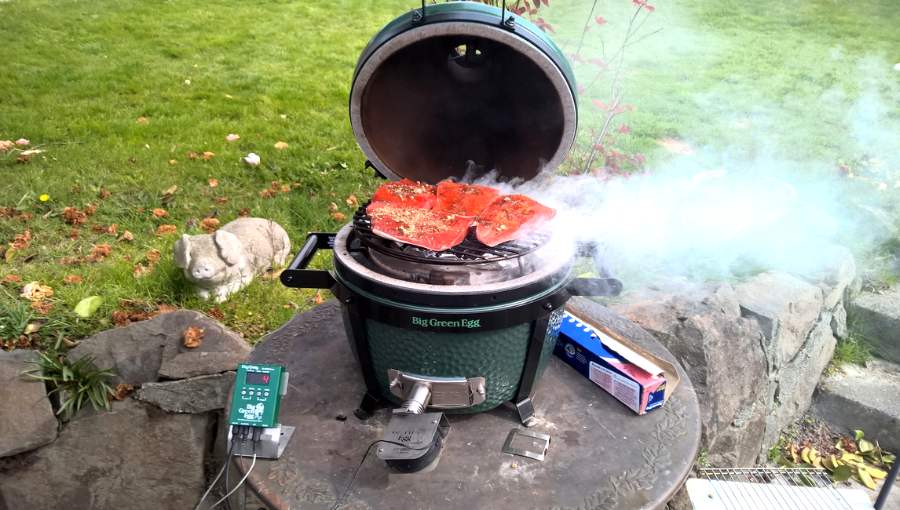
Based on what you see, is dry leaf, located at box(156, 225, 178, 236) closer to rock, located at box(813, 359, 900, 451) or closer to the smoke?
the smoke

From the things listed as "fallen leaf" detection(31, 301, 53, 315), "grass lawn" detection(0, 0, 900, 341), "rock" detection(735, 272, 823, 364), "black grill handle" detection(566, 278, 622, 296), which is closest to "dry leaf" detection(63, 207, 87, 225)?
"grass lawn" detection(0, 0, 900, 341)

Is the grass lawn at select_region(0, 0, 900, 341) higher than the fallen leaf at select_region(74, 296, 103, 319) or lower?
higher

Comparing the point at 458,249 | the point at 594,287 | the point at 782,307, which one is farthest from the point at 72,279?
the point at 782,307

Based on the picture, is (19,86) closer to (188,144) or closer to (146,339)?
(188,144)

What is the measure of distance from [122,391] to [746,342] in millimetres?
3155

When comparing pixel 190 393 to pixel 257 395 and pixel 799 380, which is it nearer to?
pixel 257 395

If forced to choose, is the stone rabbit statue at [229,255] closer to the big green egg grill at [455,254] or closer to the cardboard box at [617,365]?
the big green egg grill at [455,254]

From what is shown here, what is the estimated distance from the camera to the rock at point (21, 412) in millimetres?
2732

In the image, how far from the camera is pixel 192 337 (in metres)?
2.98

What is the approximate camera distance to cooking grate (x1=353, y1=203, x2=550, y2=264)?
5.98ft

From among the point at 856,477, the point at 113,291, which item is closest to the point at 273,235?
the point at 113,291

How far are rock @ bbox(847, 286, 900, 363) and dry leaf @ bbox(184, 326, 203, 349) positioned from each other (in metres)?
4.22

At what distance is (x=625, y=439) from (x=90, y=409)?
2421 mm

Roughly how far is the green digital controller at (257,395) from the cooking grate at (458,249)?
52cm
